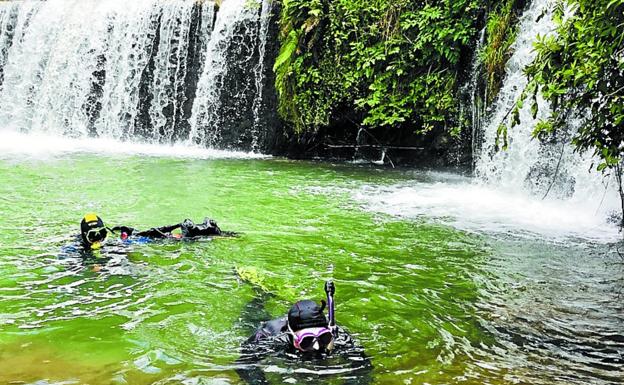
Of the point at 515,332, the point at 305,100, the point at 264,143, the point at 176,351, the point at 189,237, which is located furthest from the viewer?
the point at 264,143

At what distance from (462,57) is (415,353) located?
34.5ft

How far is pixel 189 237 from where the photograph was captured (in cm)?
725

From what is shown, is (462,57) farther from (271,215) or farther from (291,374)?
(291,374)

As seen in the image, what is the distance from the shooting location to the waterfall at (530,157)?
10156 millimetres

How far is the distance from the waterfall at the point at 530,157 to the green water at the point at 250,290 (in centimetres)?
302

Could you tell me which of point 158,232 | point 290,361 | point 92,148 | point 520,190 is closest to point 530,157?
point 520,190

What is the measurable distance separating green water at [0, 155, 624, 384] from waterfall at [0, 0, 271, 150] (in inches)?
311

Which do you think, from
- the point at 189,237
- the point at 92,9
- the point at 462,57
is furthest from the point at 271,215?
the point at 92,9

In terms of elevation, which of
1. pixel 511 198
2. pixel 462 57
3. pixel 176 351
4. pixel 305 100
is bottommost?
pixel 176 351

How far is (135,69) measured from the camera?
18.8m

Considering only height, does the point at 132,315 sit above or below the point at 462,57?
below

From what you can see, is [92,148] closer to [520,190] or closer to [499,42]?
[499,42]

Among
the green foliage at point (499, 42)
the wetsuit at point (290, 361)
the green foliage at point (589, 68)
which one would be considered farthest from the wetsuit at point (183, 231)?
the green foliage at point (499, 42)

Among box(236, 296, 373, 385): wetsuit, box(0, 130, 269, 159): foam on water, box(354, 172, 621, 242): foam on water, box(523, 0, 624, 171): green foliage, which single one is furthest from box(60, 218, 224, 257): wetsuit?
box(0, 130, 269, 159): foam on water
